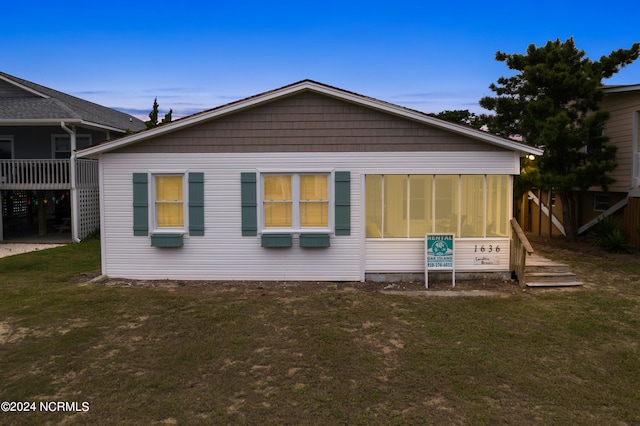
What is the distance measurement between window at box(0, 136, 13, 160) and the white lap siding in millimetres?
11836

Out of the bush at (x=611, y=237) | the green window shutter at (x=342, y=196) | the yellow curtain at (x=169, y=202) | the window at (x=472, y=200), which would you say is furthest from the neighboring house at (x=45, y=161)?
the bush at (x=611, y=237)

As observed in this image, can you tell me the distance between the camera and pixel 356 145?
9391 mm

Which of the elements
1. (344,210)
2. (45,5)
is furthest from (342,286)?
(45,5)

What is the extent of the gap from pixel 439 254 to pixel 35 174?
50.2ft

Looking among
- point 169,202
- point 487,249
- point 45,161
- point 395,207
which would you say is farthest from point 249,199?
point 45,161

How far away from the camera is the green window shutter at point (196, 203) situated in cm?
946

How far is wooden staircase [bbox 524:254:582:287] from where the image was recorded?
30.0ft

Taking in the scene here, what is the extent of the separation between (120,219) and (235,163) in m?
2.94

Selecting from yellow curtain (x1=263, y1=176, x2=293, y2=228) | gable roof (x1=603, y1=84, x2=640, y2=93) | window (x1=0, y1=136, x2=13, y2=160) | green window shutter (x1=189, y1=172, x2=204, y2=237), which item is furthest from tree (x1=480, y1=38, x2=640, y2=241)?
window (x1=0, y1=136, x2=13, y2=160)

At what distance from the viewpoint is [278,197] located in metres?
9.52

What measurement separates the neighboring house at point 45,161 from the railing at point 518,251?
1431cm

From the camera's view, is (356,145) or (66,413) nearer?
(66,413)

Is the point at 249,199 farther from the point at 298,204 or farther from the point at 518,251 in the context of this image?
the point at 518,251

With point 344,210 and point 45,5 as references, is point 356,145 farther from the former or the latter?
point 45,5
